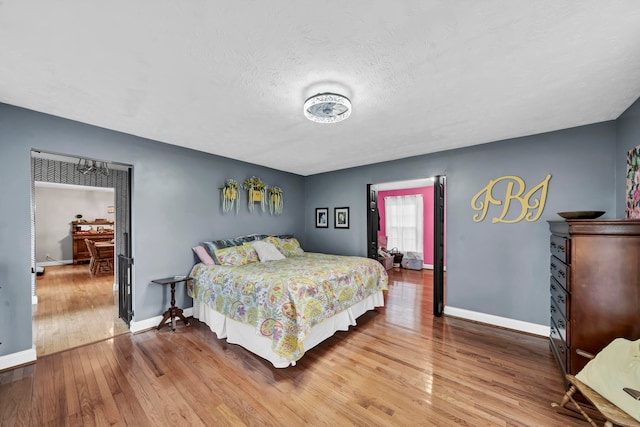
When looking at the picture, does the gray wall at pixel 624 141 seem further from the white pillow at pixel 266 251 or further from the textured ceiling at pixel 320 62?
the white pillow at pixel 266 251

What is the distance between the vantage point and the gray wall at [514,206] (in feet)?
9.25

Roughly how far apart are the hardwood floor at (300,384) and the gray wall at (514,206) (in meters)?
0.53

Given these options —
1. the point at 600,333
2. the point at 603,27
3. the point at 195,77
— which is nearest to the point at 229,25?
the point at 195,77

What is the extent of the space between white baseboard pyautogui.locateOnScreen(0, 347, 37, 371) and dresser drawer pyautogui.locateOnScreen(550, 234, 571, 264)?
4.97 meters

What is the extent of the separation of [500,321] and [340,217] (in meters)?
3.00

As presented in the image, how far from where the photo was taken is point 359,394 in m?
2.03

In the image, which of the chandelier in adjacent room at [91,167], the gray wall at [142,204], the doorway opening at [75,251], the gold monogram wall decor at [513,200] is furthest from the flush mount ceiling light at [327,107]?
the chandelier in adjacent room at [91,167]

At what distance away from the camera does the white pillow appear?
3.96m

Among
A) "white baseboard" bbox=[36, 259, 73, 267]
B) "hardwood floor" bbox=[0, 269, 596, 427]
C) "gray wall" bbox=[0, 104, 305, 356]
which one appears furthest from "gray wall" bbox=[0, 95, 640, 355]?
"white baseboard" bbox=[36, 259, 73, 267]

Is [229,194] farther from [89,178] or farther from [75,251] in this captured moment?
[75,251]

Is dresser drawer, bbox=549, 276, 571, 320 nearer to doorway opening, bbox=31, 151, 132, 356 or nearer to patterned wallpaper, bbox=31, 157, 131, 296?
doorway opening, bbox=31, 151, 132, 356

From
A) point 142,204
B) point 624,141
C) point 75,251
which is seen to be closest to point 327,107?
point 142,204

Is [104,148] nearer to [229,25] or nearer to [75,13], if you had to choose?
[75,13]

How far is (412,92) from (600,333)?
233cm
